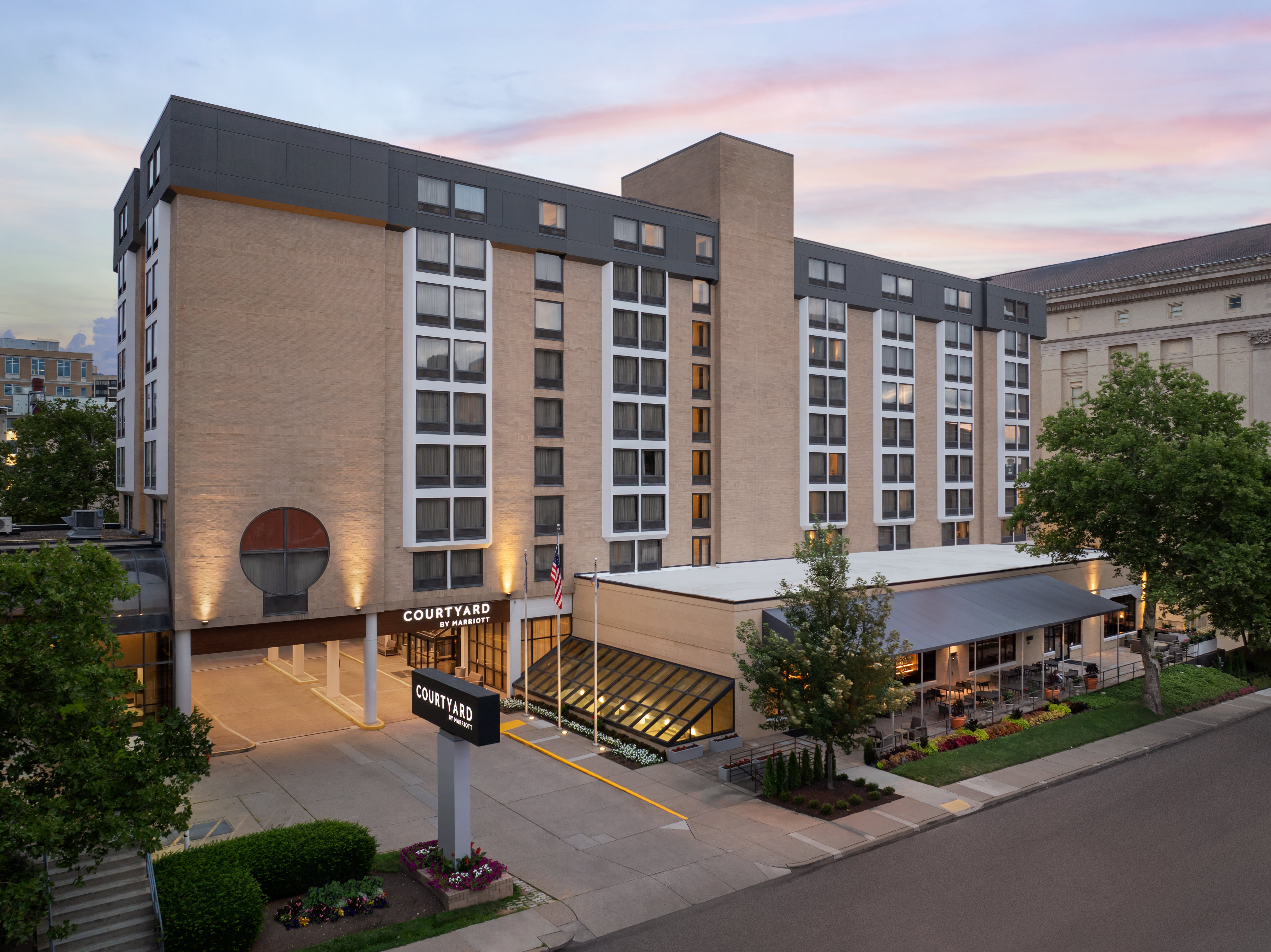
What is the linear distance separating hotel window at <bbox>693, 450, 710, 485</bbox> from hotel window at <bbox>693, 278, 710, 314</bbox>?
7737mm

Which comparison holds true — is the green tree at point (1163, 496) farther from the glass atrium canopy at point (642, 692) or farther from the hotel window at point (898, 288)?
the glass atrium canopy at point (642, 692)

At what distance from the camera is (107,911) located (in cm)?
1764

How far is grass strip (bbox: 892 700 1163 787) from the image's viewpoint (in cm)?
2895

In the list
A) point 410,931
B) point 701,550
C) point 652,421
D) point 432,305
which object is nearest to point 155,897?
point 410,931

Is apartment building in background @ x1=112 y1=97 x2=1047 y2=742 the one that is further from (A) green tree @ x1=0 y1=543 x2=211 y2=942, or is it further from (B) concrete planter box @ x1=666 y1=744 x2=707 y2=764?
(A) green tree @ x1=0 y1=543 x2=211 y2=942

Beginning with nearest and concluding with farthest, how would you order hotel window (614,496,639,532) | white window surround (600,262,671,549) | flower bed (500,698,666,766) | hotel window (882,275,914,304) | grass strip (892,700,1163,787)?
grass strip (892,700,1163,787), flower bed (500,698,666,766), white window surround (600,262,671,549), hotel window (614,496,639,532), hotel window (882,275,914,304)

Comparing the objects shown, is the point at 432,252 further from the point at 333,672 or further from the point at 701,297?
the point at 333,672

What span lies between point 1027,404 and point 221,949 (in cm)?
6222

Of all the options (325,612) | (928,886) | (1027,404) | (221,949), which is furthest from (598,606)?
(1027,404)

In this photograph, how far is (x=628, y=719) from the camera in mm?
33312

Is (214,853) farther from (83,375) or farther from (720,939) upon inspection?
(83,375)

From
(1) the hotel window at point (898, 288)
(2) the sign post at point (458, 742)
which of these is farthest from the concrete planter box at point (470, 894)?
(1) the hotel window at point (898, 288)

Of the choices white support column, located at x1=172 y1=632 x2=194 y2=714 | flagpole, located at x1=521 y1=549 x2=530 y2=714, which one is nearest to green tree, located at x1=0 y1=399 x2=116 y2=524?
white support column, located at x1=172 y1=632 x2=194 y2=714

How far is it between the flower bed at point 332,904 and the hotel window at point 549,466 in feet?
74.6
